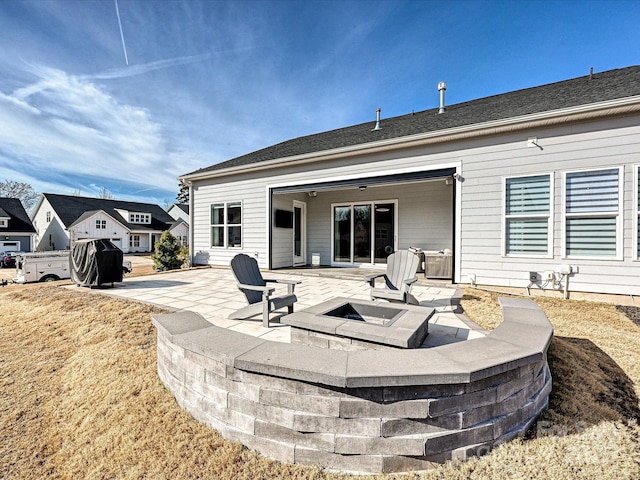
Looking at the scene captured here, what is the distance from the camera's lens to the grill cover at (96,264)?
6.21 metres

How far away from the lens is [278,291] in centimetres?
587

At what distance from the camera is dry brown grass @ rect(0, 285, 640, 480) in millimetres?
1717

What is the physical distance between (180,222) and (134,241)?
4953 mm

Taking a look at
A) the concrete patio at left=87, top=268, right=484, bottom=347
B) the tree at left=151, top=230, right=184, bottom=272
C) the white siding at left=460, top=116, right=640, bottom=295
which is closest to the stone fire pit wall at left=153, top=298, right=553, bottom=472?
the concrete patio at left=87, top=268, right=484, bottom=347

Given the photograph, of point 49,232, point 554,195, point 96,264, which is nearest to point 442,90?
point 554,195

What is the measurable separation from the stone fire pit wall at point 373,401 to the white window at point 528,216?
4.45m

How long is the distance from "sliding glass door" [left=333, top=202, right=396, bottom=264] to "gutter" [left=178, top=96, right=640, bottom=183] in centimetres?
219

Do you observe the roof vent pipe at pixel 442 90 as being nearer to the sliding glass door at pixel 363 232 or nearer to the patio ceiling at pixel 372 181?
the sliding glass door at pixel 363 232

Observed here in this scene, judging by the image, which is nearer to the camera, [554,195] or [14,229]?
[554,195]

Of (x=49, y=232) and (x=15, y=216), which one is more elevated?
(x=15, y=216)

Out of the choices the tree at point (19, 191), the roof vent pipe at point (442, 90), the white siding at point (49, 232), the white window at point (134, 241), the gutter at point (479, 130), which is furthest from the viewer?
the tree at point (19, 191)

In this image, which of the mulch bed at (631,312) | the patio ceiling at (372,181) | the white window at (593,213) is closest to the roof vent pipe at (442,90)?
the patio ceiling at (372,181)

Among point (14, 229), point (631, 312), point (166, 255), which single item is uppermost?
point (14, 229)

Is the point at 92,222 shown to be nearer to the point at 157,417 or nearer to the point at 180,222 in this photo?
the point at 180,222
